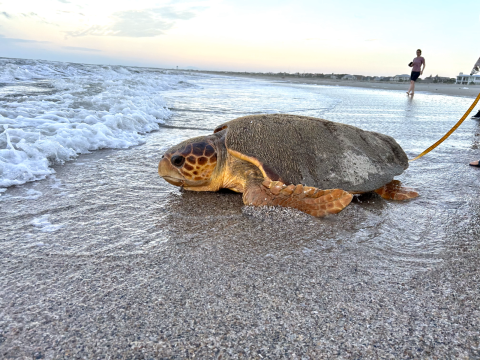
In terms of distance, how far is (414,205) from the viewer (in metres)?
2.72

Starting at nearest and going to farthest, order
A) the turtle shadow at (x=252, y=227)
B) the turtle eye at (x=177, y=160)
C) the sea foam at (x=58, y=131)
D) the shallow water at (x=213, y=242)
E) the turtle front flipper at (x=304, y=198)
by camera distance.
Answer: the shallow water at (x=213, y=242) → the turtle shadow at (x=252, y=227) → the turtle front flipper at (x=304, y=198) → the turtle eye at (x=177, y=160) → the sea foam at (x=58, y=131)

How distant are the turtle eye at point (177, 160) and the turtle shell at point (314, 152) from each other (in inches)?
17.1

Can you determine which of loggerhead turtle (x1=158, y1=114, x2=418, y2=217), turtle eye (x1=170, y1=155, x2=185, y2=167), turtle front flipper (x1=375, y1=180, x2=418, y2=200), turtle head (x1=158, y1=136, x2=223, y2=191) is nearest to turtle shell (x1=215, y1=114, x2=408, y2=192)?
loggerhead turtle (x1=158, y1=114, x2=418, y2=217)

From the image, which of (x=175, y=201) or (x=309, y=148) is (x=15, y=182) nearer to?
(x=175, y=201)

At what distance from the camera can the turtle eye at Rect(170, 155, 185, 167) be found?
9.30 ft

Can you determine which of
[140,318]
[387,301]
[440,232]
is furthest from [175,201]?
[440,232]

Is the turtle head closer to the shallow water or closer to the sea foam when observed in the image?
the shallow water

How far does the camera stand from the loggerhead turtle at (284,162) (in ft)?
8.52

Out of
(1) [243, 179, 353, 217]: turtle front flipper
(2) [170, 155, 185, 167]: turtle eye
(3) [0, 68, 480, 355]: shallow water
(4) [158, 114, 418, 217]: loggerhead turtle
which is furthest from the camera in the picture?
(2) [170, 155, 185, 167]: turtle eye

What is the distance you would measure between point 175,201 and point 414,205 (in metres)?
2.10

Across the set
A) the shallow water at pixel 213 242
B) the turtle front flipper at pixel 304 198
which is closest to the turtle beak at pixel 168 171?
the shallow water at pixel 213 242

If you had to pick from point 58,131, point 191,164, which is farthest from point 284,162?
point 58,131

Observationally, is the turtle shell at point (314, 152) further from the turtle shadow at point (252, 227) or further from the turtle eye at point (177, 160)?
the turtle eye at point (177, 160)

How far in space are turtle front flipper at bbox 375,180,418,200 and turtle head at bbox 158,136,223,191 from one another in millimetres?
1607
